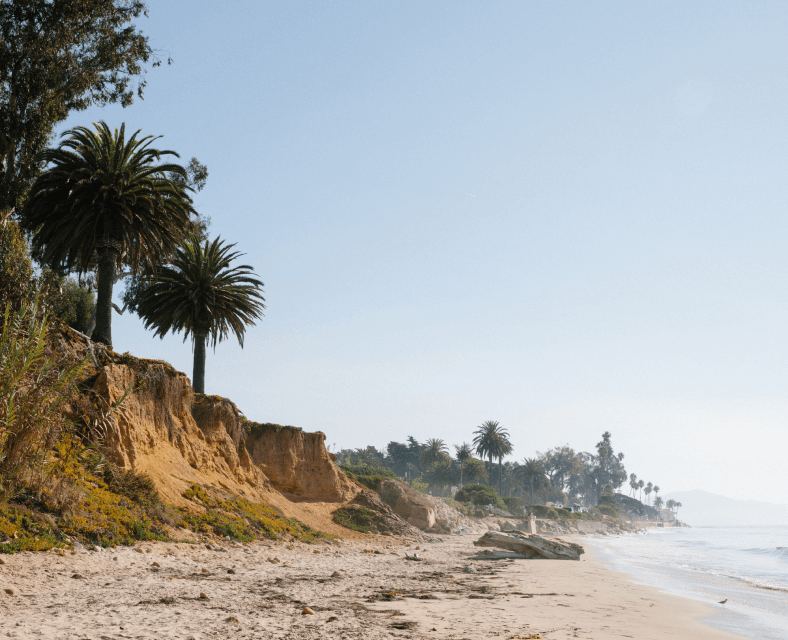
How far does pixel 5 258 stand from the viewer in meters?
13.0

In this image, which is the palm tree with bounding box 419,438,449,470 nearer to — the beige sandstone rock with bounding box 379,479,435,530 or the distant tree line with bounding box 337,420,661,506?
the distant tree line with bounding box 337,420,661,506

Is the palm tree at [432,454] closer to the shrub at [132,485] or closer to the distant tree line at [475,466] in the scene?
the distant tree line at [475,466]

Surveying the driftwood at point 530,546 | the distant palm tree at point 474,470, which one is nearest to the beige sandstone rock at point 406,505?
the driftwood at point 530,546

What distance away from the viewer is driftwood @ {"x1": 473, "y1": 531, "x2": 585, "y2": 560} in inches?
A: 1019

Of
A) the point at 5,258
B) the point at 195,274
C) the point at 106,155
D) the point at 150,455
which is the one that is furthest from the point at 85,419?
the point at 195,274

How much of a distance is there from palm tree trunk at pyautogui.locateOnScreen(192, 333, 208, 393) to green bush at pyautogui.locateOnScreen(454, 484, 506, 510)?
68.5 m

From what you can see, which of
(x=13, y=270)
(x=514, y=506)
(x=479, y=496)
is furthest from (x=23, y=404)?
(x=514, y=506)

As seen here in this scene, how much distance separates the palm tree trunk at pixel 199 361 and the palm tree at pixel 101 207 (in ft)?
22.8

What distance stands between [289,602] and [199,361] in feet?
79.8

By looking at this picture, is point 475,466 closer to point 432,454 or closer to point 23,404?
point 432,454

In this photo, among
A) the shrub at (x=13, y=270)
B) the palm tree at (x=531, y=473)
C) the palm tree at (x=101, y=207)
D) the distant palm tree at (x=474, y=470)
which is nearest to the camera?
the shrub at (x=13, y=270)

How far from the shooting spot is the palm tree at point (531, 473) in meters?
146

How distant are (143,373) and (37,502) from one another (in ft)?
34.0

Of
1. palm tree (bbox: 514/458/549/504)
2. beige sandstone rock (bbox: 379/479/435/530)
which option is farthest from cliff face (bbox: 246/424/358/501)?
palm tree (bbox: 514/458/549/504)
